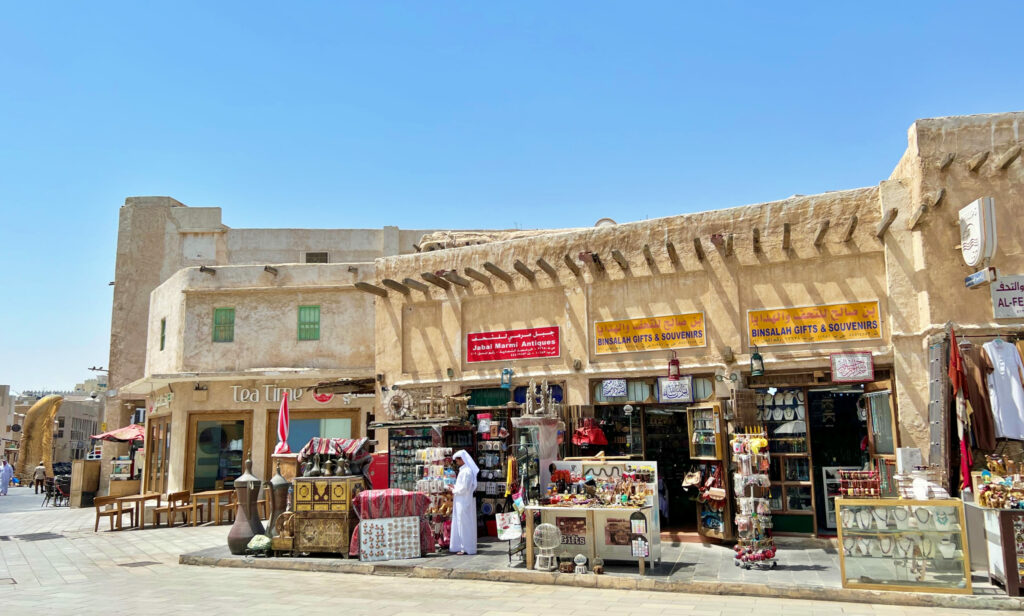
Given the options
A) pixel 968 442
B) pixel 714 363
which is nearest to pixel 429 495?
pixel 714 363

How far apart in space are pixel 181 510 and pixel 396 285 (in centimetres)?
802

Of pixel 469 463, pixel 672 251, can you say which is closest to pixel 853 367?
pixel 672 251

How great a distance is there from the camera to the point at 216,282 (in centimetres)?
2073

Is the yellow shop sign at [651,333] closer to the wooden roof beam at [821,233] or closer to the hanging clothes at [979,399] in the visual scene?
the wooden roof beam at [821,233]

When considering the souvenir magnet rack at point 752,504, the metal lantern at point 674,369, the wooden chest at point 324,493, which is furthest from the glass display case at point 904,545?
the wooden chest at point 324,493

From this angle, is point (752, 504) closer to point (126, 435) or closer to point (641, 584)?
point (641, 584)

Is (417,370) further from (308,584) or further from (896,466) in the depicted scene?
(896,466)

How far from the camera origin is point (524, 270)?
1516cm

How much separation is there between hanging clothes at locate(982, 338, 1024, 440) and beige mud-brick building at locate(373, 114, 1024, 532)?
58cm

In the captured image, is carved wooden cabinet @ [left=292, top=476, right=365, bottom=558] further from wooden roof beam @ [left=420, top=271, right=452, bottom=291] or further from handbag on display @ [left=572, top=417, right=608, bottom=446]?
wooden roof beam @ [left=420, top=271, right=452, bottom=291]

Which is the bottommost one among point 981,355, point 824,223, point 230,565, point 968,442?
point 230,565

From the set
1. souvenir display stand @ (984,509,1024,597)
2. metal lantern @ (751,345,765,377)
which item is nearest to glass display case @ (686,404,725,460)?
metal lantern @ (751,345,765,377)

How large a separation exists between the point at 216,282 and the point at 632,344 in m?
12.4

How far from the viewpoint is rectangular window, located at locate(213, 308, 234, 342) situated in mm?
20688
